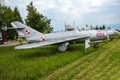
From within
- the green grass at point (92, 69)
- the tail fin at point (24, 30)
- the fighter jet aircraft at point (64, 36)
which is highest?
the tail fin at point (24, 30)

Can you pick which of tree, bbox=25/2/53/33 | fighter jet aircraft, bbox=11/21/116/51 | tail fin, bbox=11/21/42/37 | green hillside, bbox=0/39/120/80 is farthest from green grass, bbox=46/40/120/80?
tree, bbox=25/2/53/33

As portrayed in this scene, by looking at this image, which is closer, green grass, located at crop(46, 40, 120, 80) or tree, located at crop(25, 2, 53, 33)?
green grass, located at crop(46, 40, 120, 80)

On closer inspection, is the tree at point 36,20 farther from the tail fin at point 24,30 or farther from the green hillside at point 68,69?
the green hillside at point 68,69

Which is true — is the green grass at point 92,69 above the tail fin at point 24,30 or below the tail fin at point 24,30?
below

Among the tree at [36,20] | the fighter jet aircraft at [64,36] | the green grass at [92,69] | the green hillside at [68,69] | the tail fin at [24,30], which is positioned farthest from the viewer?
the tree at [36,20]

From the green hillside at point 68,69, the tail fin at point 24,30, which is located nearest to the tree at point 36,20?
the tail fin at point 24,30

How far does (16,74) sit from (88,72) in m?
3.65

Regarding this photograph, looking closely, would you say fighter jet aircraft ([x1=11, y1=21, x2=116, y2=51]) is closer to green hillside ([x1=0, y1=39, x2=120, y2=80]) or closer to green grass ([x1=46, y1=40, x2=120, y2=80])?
green hillside ([x1=0, y1=39, x2=120, y2=80])

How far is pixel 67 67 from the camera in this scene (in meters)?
16.4

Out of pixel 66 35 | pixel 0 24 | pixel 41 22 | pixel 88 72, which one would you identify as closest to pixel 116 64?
pixel 88 72

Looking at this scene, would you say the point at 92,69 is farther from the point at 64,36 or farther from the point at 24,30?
the point at 24,30

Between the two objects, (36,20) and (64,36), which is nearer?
(64,36)

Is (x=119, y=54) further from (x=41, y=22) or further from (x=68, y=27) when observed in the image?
(x=41, y=22)

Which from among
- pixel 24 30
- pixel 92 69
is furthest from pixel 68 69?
pixel 24 30
